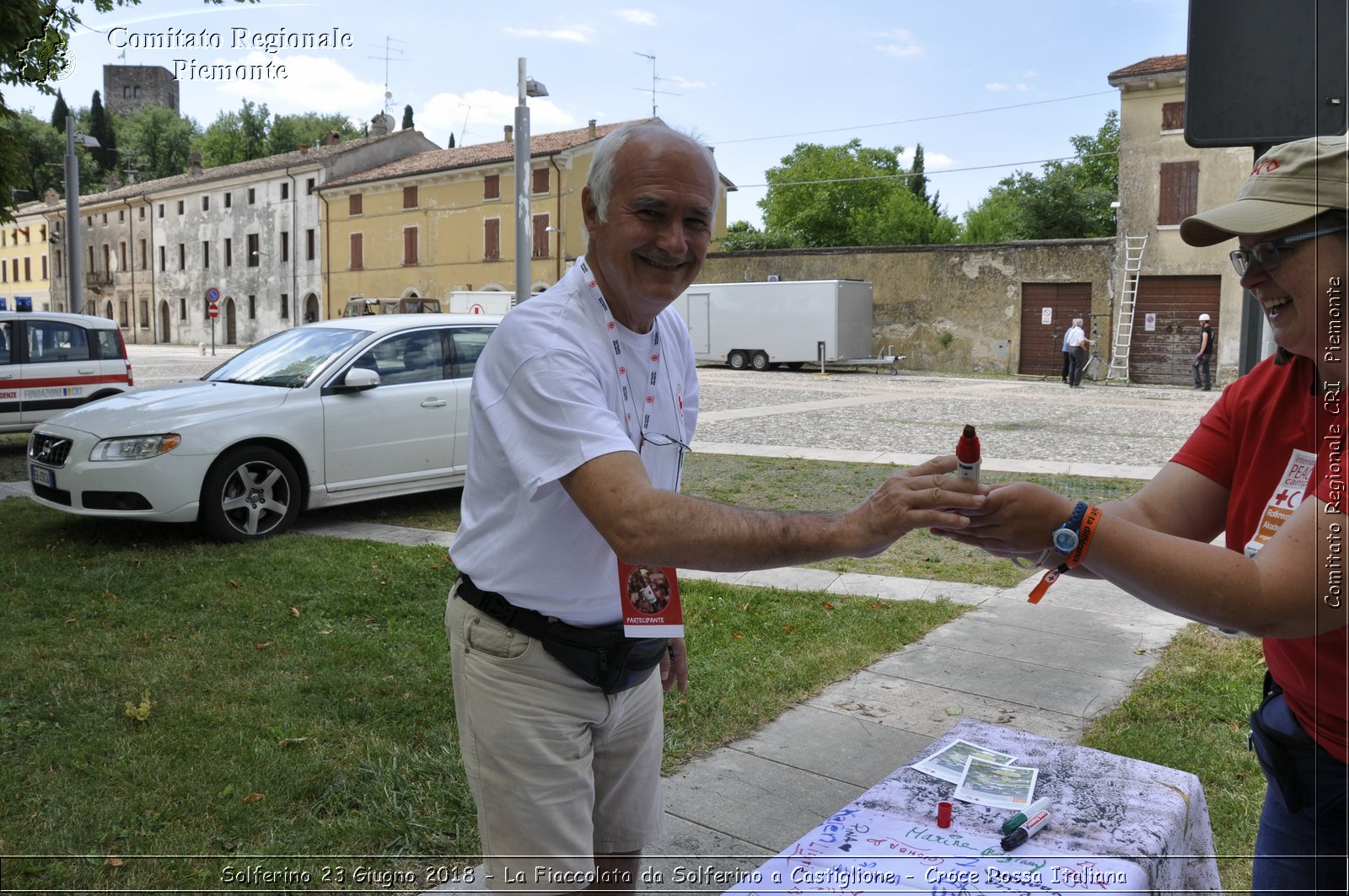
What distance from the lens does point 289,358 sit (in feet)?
28.9

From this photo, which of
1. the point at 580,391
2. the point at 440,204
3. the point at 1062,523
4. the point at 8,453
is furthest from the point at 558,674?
the point at 440,204

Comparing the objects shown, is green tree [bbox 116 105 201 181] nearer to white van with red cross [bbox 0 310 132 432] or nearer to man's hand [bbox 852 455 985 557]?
white van with red cross [bbox 0 310 132 432]

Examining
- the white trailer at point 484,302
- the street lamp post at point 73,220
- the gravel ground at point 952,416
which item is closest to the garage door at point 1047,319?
the gravel ground at point 952,416

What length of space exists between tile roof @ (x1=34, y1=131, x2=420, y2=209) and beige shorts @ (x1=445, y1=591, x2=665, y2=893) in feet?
192

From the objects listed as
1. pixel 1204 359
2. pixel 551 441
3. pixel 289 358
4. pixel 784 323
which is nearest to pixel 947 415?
pixel 289 358

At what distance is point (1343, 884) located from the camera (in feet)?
6.45

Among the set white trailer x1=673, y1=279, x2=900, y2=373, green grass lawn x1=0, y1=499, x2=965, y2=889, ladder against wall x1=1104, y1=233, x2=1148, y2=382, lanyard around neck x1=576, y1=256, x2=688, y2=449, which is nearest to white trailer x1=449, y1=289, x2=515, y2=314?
white trailer x1=673, y1=279, x2=900, y2=373

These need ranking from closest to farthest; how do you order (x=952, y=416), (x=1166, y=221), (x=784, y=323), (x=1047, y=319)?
1. (x=952, y=416)
2. (x=1166, y=221)
3. (x=784, y=323)
4. (x=1047, y=319)

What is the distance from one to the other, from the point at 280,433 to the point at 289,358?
106 centimetres

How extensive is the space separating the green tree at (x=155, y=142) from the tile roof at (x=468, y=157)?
78.5 feet

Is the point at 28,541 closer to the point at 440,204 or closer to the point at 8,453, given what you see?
the point at 8,453

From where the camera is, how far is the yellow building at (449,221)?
1805 inches

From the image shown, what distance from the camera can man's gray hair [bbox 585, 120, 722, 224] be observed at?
205 centimetres

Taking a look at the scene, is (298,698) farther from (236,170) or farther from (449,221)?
(236,170)
